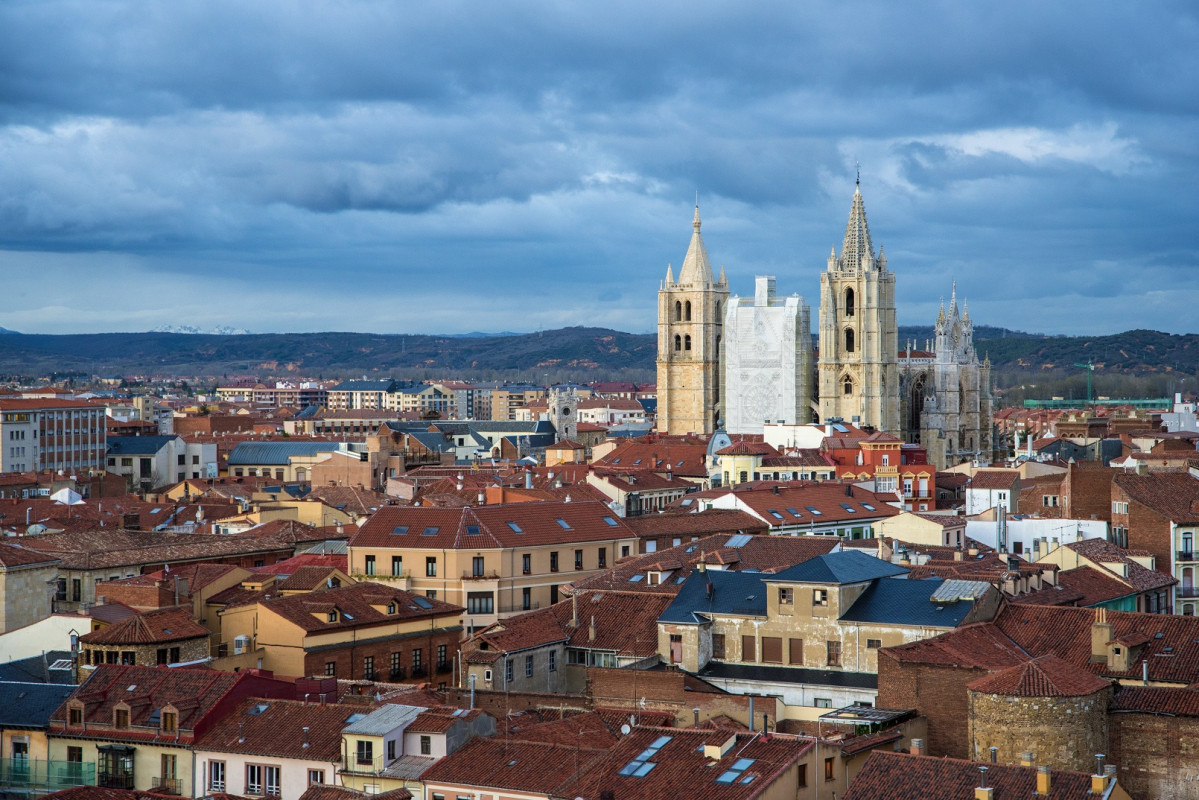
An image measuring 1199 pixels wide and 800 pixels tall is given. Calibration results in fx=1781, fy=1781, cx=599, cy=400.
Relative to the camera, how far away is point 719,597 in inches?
1729

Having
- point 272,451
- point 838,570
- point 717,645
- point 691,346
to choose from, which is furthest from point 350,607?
point 691,346

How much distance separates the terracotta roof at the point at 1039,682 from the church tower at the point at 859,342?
102334 millimetres

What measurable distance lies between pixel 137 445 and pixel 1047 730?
105290 millimetres

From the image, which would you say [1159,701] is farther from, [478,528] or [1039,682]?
[478,528]

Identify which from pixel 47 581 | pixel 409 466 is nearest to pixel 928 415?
pixel 409 466

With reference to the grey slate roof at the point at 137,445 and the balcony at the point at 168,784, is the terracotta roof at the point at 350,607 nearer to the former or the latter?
the balcony at the point at 168,784

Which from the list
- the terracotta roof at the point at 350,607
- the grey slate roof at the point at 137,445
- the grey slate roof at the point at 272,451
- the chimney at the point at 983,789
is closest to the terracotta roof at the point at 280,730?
the terracotta roof at the point at 350,607

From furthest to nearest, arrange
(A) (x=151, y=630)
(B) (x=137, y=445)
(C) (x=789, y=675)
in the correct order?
(B) (x=137, y=445)
(A) (x=151, y=630)
(C) (x=789, y=675)

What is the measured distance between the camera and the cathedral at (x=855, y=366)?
13725 centimetres

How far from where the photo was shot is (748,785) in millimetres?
29469

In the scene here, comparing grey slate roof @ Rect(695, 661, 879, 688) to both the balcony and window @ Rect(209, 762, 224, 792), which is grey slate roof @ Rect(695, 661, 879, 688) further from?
the balcony

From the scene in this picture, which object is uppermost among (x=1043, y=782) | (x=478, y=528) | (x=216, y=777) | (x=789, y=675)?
(x=478, y=528)

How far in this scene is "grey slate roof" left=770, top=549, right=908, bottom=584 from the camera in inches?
1656

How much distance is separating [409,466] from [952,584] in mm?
86365
